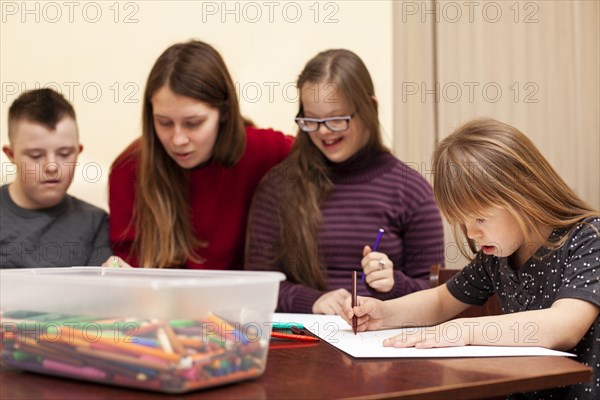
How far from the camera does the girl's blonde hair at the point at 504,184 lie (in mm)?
1212

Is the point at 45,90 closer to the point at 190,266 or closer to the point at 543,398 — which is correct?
the point at 190,266

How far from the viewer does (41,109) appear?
2.04 m

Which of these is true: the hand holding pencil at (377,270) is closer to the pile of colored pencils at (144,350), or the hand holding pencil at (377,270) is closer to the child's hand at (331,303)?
the child's hand at (331,303)

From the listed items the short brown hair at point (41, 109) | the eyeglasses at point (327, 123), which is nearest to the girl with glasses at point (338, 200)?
the eyeglasses at point (327, 123)

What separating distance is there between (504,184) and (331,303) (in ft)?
1.64

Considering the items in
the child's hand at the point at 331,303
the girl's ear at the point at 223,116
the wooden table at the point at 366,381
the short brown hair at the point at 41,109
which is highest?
the short brown hair at the point at 41,109

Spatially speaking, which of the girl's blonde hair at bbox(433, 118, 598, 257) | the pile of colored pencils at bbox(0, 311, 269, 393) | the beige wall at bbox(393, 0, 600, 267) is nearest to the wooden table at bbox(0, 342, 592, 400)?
the pile of colored pencils at bbox(0, 311, 269, 393)

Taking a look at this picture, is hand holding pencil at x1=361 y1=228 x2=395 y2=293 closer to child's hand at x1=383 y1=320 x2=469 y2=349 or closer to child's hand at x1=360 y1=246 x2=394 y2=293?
child's hand at x1=360 y1=246 x2=394 y2=293

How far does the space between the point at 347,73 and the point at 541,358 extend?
41.9 inches

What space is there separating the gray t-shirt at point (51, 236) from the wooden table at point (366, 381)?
1.09 metres

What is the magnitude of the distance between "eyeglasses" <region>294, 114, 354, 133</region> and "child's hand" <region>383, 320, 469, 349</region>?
0.81 m

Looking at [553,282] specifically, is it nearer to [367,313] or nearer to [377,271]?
[367,313]

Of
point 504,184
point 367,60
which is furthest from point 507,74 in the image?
point 504,184

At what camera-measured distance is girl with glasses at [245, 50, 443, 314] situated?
1872 mm
